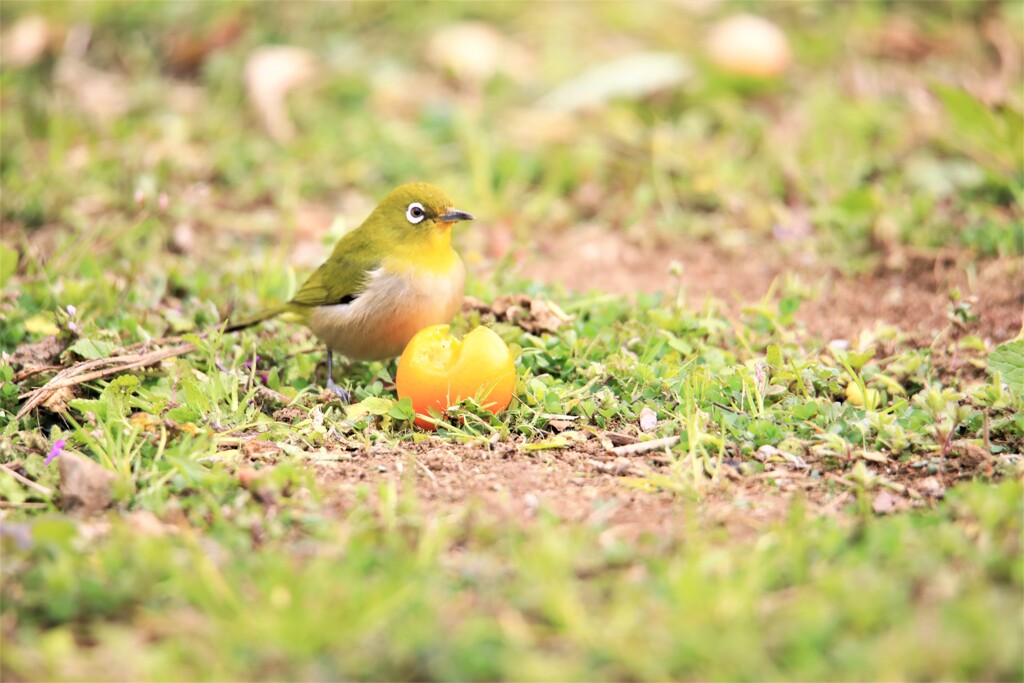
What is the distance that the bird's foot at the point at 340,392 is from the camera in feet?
15.8

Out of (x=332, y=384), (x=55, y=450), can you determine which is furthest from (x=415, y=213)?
(x=55, y=450)

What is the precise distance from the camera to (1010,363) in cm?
441

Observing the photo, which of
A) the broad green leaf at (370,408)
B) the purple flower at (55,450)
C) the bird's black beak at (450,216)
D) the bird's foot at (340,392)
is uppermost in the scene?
the bird's black beak at (450,216)

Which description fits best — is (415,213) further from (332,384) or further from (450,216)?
(332,384)

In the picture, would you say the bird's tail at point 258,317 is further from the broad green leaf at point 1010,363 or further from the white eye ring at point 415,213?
the broad green leaf at point 1010,363

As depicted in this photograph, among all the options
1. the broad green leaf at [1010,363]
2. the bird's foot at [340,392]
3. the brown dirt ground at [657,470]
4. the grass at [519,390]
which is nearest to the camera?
the grass at [519,390]

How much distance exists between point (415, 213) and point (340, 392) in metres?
0.91

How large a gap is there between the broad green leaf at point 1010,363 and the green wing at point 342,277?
2.69 metres

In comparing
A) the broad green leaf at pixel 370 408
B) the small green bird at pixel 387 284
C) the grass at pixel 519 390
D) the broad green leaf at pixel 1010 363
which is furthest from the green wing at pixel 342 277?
the broad green leaf at pixel 1010 363

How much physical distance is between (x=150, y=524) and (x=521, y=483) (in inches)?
50.1

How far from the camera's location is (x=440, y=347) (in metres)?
4.55

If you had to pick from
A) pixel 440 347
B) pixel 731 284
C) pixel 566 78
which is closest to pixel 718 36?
pixel 566 78

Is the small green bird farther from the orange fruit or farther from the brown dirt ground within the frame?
the brown dirt ground

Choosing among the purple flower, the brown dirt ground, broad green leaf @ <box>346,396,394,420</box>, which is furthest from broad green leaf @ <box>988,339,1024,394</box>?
the purple flower
